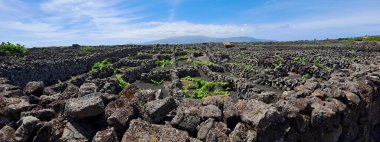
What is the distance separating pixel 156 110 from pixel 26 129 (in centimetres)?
337

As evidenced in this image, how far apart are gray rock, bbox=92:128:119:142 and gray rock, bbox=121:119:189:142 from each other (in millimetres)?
259

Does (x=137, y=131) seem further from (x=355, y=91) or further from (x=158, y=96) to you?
(x=355, y=91)

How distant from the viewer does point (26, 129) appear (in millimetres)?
9148

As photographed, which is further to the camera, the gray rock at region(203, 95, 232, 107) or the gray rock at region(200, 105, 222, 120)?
the gray rock at region(203, 95, 232, 107)

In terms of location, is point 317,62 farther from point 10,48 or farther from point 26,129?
point 10,48

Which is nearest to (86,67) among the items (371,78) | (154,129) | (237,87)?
(237,87)

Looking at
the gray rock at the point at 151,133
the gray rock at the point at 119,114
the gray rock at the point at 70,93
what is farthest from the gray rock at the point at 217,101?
the gray rock at the point at 70,93

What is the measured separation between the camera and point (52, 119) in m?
9.88

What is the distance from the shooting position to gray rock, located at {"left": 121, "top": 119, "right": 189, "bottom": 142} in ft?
28.5

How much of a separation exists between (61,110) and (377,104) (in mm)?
15745

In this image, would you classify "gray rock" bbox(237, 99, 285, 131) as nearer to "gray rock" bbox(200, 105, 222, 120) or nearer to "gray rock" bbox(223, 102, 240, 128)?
"gray rock" bbox(223, 102, 240, 128)

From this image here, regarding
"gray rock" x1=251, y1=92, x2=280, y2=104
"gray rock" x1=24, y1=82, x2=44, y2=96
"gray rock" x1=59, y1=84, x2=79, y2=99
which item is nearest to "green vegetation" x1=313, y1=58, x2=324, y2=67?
"gray rock" x1=251, y1=92, x2=280, y2=104

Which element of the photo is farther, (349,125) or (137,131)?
(349,125)

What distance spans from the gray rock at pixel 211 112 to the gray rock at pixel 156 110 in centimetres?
101
